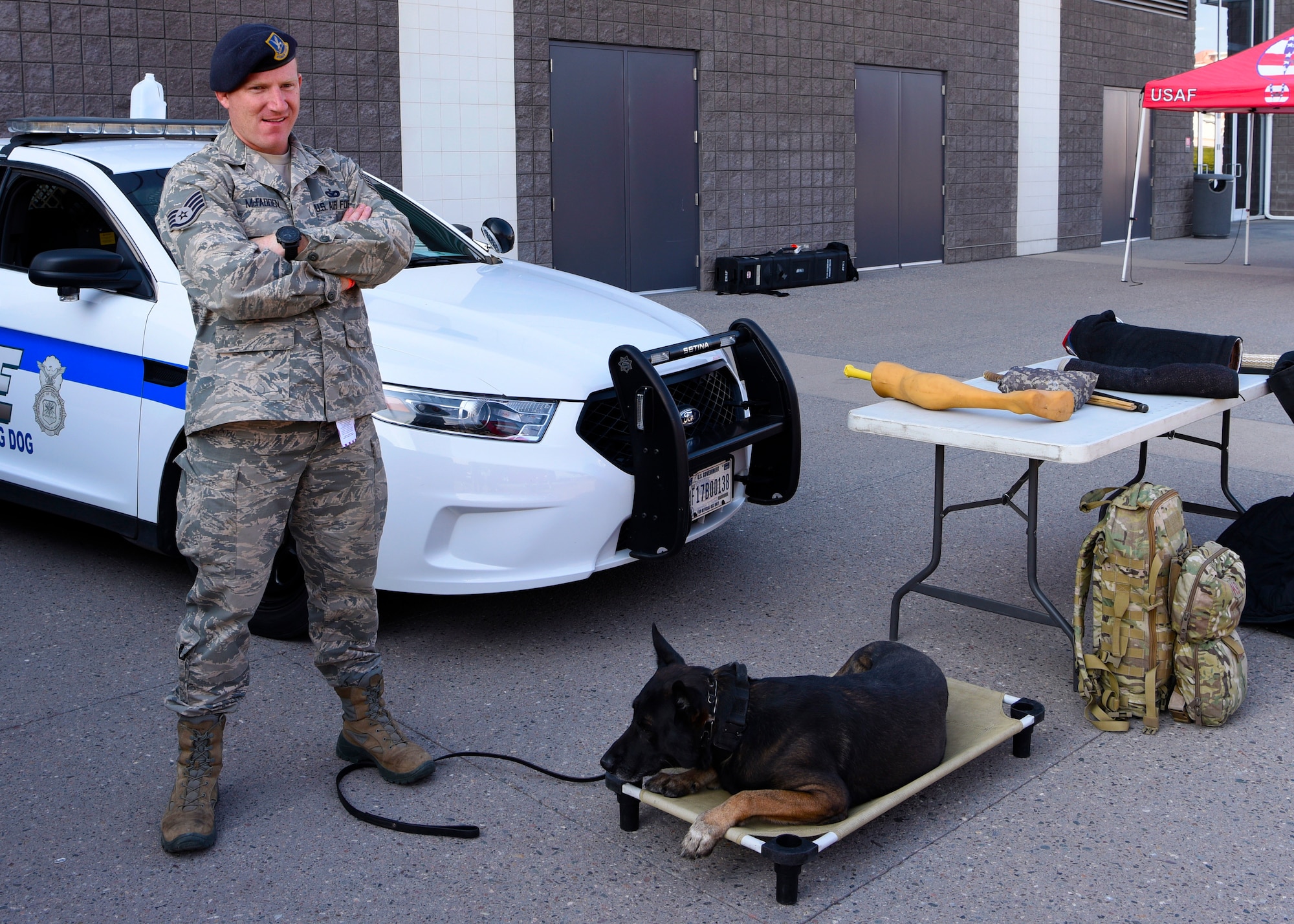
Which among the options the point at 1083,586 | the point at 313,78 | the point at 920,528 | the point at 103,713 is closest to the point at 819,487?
the point at 920,528

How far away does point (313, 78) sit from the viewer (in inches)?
440

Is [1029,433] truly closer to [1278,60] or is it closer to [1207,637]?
[1207,637]

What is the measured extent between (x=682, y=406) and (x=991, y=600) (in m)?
1.24

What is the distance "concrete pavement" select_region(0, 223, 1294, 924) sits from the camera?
110 inches

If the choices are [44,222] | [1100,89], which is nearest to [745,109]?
[1100,89]

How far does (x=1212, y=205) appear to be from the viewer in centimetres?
2303

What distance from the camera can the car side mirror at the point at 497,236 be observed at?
5770 millimetres

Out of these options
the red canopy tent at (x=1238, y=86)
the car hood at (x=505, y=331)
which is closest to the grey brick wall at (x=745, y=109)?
the red canopy tent at (x=1238, y=86)

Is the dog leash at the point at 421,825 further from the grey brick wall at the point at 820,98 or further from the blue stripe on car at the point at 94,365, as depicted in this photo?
the grey brick wall at the point at 820,98

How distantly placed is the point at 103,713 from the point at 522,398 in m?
1.60

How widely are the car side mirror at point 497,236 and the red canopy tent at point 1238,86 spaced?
9366 mm

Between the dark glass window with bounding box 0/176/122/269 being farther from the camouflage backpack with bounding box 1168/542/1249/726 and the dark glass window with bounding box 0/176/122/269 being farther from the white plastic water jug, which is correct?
the camouflage backpack with bounding box 1168/542/1249/726

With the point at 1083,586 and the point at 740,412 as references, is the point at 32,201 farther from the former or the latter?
the point at 1083,586

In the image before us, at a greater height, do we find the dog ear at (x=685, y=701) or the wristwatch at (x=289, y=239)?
the wristwatch at (x=289, y=239)
